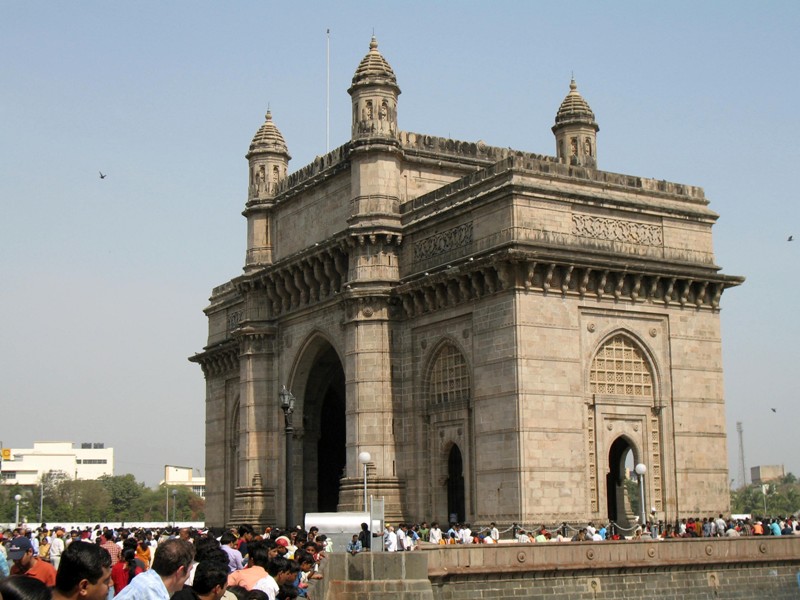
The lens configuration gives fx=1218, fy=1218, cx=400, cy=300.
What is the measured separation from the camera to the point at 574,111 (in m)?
37.1

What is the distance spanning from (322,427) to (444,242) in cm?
1148

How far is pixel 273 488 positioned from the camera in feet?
134

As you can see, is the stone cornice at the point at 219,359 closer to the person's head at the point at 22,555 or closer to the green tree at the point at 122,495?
the person's head at the point at 22,555

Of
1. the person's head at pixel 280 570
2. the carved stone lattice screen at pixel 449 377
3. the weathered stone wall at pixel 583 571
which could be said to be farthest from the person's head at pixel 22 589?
the carved stone lattice screen at pixel 449 377

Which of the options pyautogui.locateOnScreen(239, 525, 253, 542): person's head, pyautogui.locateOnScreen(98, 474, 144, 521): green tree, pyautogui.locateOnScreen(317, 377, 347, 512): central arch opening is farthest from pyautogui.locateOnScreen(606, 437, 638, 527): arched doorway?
pyautogui.locateOnScreen(98, 474, 144, 521): green tree

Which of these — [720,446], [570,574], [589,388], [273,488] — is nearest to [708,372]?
[720,446]

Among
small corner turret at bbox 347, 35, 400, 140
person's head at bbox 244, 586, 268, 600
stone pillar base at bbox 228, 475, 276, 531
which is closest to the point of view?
person's head at bbox 244, 586, 268, 600

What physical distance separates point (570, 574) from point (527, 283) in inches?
310

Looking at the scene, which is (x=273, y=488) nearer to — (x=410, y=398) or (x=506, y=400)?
(x=410, y=398)

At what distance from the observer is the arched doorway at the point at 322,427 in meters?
41.0

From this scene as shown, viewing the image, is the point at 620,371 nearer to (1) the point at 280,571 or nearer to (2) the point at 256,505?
(2) the point at 256,505

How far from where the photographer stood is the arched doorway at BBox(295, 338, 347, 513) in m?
41.0

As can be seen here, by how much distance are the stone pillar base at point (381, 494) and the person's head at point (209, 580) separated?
26.7 m

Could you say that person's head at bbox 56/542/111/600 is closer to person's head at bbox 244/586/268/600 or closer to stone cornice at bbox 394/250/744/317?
person's head at bbox 244/586/268/600
